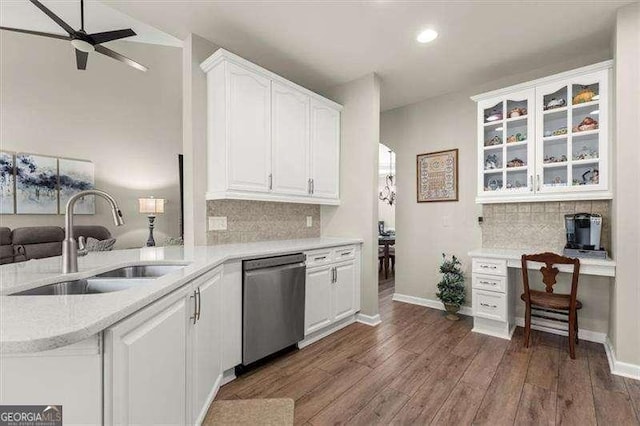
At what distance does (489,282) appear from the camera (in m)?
2.91

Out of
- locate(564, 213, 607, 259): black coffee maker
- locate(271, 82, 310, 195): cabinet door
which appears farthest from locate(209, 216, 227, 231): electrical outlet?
locate(564, 213, 607, 259): black coffee maker

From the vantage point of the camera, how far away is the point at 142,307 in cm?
103

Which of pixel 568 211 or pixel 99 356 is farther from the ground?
pixel 568 211

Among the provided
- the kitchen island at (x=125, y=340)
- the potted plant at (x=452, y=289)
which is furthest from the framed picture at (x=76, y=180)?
the potted plant at (x=452, y=289)

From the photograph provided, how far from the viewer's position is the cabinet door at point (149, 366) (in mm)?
874

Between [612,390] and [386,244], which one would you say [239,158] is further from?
[386,244]

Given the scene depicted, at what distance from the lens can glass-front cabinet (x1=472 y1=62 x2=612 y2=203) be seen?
2.58 meters

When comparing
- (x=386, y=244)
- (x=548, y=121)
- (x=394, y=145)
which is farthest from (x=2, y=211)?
(x=548, y=121)

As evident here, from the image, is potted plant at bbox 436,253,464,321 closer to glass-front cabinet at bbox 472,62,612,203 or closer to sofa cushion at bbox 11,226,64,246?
glass-front cabinet at bbox 472,62,612,203

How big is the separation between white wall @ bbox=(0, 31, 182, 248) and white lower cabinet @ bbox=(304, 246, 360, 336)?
396 centimetres

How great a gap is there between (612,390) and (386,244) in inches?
158

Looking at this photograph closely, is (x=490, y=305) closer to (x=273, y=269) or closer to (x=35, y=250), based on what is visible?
(x=273, y=269)

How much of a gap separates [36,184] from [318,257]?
14.6 ft

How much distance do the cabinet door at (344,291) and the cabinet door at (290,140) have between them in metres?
0.91
